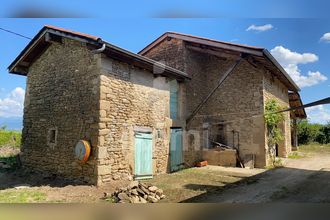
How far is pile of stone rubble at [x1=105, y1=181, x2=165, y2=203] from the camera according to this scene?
6254 mm

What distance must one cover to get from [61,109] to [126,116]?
210cm

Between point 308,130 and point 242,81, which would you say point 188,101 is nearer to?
point 242,81

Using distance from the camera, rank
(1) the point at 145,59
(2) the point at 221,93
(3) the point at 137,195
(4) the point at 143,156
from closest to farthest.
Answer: (3) the point at 137,195 → (1) the point at 145,59 → (4) the point at 143,156 → (2) the point at 221,93

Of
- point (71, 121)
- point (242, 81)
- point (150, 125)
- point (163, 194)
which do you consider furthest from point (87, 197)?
point (242, 81)

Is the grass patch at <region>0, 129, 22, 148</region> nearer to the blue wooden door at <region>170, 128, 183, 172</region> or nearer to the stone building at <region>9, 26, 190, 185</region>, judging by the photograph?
the stone building at <region>9, 26, 190, 185</region>

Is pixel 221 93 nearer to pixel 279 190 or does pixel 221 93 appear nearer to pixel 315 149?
pixel 279 190

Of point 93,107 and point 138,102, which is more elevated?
point 138,102

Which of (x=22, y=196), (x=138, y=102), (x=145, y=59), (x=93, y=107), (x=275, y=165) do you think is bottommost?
(x=22, y=196)

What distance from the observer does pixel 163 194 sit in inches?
268

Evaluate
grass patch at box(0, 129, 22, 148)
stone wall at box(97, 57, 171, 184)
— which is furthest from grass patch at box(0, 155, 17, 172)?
stone wall at box(97, 57, 171, 184)

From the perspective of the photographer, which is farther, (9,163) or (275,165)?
(275,165)

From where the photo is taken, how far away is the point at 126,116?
27.6ft

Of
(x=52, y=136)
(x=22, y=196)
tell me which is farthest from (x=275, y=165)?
(x=22, y=196)

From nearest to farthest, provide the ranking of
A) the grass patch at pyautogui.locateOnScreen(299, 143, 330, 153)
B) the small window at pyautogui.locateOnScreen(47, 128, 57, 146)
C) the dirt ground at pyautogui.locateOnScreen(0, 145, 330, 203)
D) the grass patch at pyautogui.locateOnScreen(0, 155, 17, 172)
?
the dirt ground at pyautogui.locateOnScreen(0, 145, 330, 203) → the small window at pyautogui.locateOnScreen(47, 128, 57, 146) → the grass patch at pyautogui.locateOnScreen(0, 155, 17, 172) → the grass patch at pyautogui.locateOnScreen(299, 143, 330, 153)
